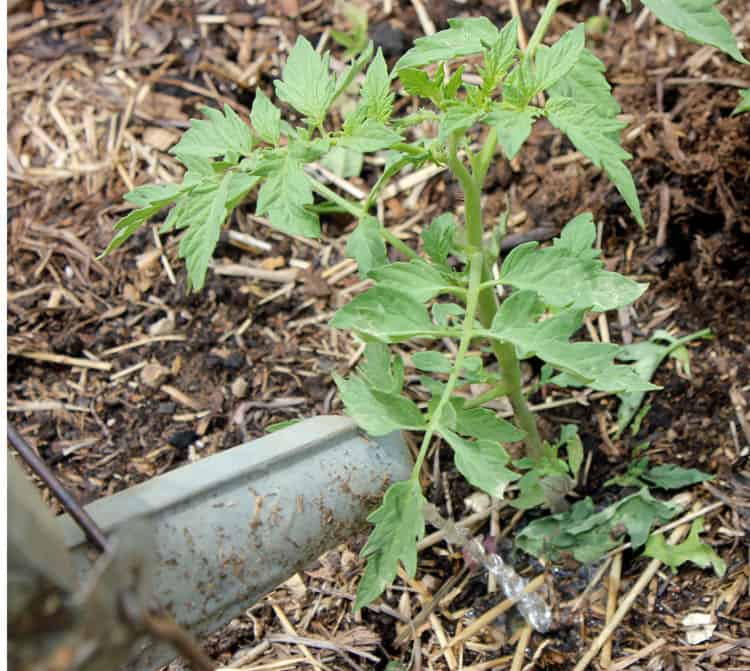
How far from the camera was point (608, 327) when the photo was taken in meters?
2.01

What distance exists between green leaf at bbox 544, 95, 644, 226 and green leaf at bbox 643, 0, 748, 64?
195 mm

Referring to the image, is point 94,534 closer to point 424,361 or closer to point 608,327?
point 424,361

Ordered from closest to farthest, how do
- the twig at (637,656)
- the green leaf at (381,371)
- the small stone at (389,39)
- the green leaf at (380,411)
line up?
the green leaf at (380,411)
the green leaf at (381,371)
the twig at (637,656)
the small stone at (389,39)

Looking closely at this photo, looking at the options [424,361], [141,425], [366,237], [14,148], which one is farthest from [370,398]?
[14,148]

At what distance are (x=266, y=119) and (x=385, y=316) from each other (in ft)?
1.15

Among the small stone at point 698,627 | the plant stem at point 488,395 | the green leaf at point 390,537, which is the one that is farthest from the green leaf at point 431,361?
the small stone at point 698,627

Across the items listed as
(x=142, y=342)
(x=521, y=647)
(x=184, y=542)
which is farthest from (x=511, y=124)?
(x=142, y=342)

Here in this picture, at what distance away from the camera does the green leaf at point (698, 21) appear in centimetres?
128

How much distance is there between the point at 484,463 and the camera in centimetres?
127

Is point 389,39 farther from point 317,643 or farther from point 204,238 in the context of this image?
point 317,643

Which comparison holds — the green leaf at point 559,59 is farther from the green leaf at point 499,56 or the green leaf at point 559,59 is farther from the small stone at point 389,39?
the small stone at point 389,39

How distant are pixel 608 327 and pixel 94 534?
1334 millimetres

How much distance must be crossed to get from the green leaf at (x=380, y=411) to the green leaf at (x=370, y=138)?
368 mm

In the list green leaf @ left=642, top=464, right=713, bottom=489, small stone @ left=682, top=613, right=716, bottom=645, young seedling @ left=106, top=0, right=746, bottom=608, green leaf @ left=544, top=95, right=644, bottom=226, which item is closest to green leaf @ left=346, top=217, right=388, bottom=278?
young seedling @ left=106, top=0, right=746, bottom=608
